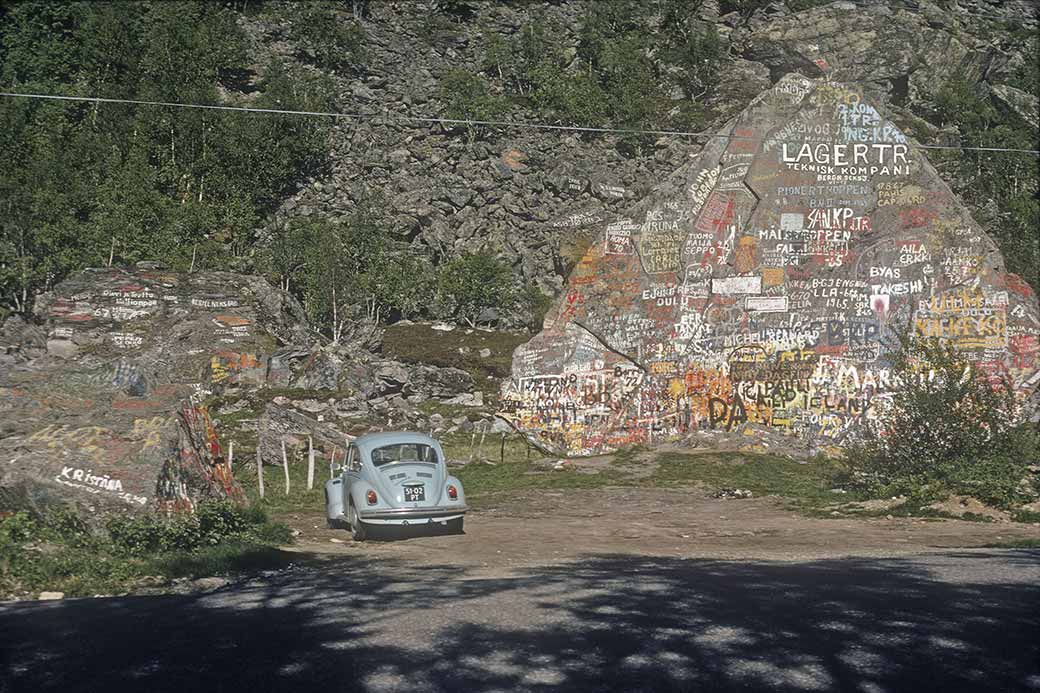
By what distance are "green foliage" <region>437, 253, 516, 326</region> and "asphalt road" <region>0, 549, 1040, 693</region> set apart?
40525 millimetres

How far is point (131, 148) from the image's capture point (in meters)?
58.8

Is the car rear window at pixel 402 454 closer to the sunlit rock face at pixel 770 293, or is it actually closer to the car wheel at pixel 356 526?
the car wheel at pixel 356 526

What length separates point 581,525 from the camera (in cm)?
2005

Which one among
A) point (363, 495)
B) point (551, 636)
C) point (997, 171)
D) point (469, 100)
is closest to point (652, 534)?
point (363, 495)

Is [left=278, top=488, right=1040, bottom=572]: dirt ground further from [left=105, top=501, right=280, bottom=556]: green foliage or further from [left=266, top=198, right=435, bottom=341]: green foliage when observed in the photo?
[left=266, top=198, right=435, bottom=341]: green foliage

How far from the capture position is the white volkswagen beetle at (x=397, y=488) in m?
18.0

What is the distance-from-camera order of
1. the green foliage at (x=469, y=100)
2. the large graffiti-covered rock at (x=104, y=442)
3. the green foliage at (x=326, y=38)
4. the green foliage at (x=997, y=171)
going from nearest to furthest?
the large graffiti-covered rock at (x=104, y=442), the green foliage at (x=997, y=171), the green foliage at (x=469, y=100), the green foliage at (x=326, y=38)

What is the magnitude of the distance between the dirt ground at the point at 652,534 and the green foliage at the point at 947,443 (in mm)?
1901

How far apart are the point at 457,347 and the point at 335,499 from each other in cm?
2796

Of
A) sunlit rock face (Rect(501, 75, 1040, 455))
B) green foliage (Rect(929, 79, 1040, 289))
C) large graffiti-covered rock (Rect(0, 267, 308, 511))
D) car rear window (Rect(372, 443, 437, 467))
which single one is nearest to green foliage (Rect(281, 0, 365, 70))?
green foliage (Rect(929, 79, 1040, 289))

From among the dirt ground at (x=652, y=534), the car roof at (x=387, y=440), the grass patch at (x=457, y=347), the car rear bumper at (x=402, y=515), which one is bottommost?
the dirt ground at (x=652, y=534)

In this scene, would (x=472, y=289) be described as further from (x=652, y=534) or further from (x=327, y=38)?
(x=327, y=38)

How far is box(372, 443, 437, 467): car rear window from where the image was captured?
1884cm

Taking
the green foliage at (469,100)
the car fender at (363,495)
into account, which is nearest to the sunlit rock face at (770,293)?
the car fender at (363,495)
